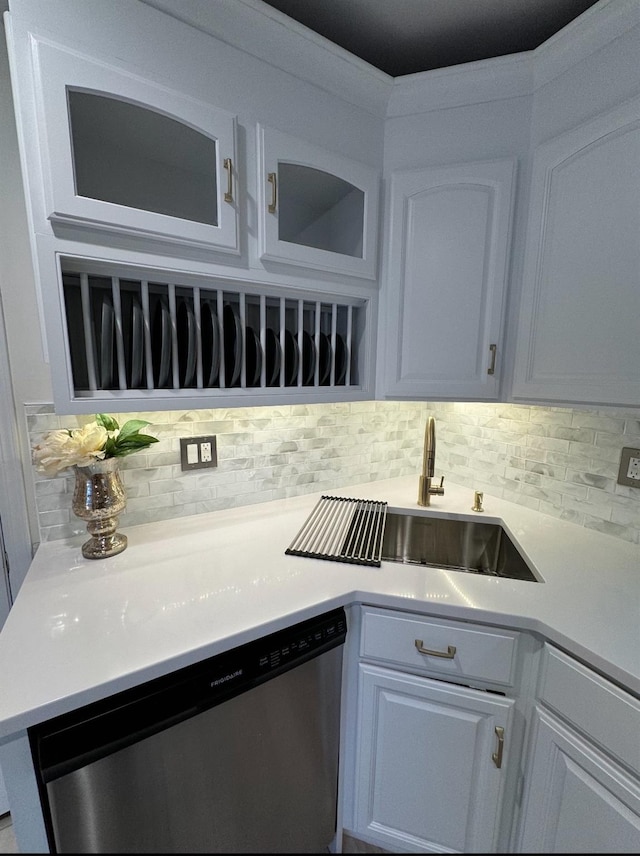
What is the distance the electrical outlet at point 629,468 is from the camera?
1.17 m

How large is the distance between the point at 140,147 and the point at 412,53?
1033mm

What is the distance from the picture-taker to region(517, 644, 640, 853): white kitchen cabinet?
729 mm

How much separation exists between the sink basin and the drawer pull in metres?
0.49

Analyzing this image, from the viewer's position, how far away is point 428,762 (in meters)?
1.01

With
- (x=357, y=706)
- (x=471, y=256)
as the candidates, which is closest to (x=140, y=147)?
(x=471, y=256)

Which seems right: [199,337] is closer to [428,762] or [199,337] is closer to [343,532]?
[343,532]

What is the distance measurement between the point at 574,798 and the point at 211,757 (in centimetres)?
82

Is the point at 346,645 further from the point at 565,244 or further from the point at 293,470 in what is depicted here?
the point at 565,244

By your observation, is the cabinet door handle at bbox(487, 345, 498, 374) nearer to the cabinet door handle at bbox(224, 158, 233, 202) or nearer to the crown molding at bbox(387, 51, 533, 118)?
the crown molding at bbox(387, 51, 533, 118)

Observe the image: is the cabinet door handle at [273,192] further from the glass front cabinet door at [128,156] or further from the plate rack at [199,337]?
the plate rack at [199,337]

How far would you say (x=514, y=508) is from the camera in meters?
1.53

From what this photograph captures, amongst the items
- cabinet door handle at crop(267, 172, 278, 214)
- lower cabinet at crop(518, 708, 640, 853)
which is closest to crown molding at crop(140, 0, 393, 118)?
cabinet door handle at crop(267, 172, 278, 214)

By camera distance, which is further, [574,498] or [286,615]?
[574,498]

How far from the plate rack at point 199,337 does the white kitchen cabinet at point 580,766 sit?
3.28 feet
